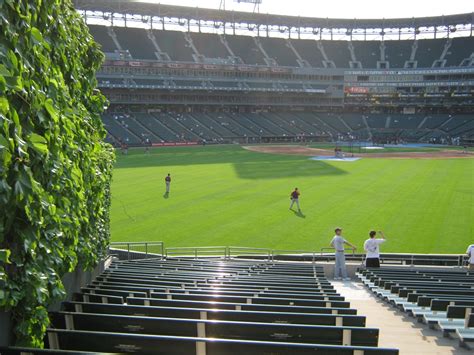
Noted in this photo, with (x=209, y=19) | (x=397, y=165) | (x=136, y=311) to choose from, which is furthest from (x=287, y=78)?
(x=136, y=311)

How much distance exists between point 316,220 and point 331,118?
89864 millimetres

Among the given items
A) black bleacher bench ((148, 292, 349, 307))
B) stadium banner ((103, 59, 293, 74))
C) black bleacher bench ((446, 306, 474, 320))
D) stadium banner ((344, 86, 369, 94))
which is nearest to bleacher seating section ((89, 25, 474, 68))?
stadium banner ((103, 59, 293, 74))

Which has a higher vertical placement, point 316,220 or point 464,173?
point 464,173

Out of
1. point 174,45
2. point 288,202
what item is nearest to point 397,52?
point 174,45

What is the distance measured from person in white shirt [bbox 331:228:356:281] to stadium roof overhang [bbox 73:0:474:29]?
86327 millimetres

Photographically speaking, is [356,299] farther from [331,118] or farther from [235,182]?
[331,118]

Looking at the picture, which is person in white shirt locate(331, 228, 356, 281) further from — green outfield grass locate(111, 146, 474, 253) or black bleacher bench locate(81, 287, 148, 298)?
black bleacher bench locate(81, 287, 148, 298)

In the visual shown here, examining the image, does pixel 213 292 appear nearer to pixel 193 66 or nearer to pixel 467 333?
pixel 467 333

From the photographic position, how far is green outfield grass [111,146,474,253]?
79.9ft

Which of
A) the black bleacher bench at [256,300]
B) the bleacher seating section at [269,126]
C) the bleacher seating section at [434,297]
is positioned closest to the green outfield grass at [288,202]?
the bleacher seating section at [434,297]

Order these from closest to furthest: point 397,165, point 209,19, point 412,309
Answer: point 412,309, point 397,165, point 209,19

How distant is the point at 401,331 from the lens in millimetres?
8688

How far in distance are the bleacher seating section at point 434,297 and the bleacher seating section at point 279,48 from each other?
89227mm

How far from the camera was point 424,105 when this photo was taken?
114000 mm
